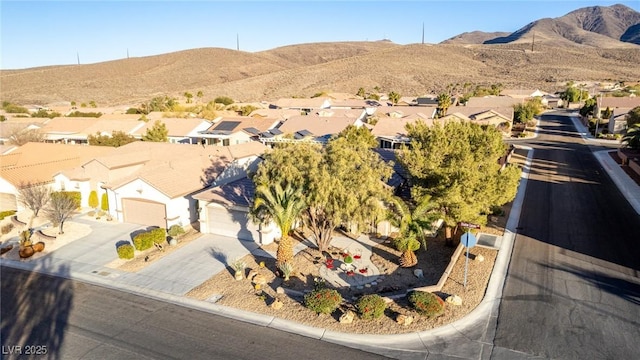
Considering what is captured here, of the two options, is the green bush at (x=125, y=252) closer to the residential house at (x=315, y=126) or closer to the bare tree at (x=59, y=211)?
the bare tree at (x=59, y=211)

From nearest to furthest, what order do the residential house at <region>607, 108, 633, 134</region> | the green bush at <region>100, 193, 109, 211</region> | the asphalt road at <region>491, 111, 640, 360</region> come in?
the asphalt road at <region>491, 111, 640, 360</region> → the green bush at <region>100, 193, 109, 211</region> → the residential house at <region>607, 108, 633, 134</region>

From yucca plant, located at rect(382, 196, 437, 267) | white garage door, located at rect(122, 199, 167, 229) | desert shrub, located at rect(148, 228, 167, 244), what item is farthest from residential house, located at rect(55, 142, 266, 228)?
yucca plant, located at rect(382, 196, 437, 267)

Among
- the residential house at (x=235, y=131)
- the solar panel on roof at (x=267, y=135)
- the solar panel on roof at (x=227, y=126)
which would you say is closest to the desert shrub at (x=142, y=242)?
the residential house at (x=235, y=131)

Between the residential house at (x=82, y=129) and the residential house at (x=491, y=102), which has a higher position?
the residential house at (x=491, y=102)

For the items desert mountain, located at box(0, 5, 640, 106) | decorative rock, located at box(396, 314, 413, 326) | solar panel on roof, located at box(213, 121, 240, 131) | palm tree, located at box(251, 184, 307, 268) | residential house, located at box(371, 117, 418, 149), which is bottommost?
decorative rock, located at box(396, 314, 413, 326)

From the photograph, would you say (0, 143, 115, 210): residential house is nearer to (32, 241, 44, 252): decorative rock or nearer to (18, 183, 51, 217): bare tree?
(18, 183, 51, 217): bare tree

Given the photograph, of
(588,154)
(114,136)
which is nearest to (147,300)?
(114,136)
